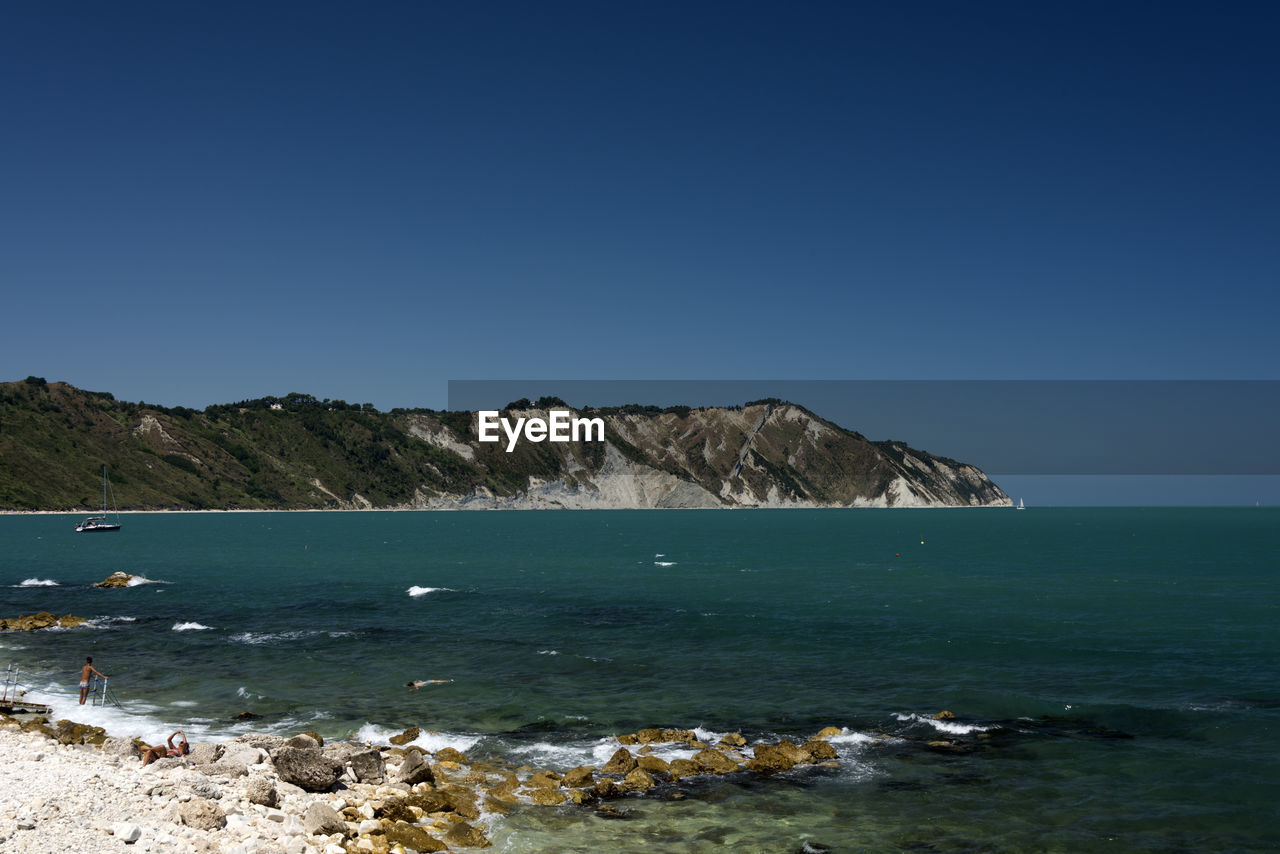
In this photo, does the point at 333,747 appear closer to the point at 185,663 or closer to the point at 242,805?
the point at 242,805

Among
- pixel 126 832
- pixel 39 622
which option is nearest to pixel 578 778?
pixel 126 832

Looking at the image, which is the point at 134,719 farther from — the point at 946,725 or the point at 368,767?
the point at 946,725

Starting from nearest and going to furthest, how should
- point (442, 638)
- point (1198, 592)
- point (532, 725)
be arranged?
point (532, 725) < point (442, 638) < point (1198, 592)

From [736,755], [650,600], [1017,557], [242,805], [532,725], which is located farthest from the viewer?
[1017,557]

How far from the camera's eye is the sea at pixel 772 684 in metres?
20.3

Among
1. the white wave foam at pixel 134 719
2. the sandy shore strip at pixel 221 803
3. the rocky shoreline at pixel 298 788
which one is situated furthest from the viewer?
the white wave foam at pixel 134 719

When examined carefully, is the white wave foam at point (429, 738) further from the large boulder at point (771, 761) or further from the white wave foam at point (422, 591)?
the white wave foam at point (422, 591)

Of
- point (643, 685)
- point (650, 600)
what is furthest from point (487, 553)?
point (643, 685)

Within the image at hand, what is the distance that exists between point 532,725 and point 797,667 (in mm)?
13257

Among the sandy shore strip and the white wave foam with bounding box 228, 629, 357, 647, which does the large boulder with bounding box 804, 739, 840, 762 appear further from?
the white wave foam with bounding box 228, 629, 357, 647

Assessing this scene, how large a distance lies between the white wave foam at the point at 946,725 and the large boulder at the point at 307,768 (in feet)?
57.5

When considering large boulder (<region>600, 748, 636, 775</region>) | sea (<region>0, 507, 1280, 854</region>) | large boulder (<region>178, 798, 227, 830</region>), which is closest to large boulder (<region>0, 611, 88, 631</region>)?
sea (<region>0, 507, 1280, 854</region>)

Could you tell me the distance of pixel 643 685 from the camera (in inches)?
1334

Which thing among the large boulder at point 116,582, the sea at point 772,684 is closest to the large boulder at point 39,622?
the sea at point 772,684
